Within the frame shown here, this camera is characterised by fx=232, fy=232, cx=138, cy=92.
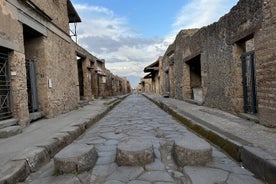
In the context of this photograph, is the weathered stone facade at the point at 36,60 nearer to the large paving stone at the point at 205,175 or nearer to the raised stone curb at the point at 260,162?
the large paving stone at the point at 205,175

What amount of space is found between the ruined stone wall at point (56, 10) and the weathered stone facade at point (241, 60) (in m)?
5.95

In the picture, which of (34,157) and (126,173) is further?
(34,157)

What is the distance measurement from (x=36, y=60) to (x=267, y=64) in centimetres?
685

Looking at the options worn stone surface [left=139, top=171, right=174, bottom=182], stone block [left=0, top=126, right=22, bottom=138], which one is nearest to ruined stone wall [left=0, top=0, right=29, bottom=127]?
stone block [left=0, top=126, right=22, bottom=138]

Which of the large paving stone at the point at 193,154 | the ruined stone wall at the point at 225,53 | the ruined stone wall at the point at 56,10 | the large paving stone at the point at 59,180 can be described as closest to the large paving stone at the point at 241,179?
the large paving stone at the point at 193,154

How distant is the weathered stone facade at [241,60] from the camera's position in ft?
16.0

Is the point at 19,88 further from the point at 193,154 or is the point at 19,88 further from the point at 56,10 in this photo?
the point at 193,154

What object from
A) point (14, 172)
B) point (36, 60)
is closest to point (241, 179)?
point (14, 172)

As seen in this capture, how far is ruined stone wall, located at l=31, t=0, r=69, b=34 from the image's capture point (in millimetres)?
7884

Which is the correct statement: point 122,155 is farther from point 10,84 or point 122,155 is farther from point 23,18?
point 23,18

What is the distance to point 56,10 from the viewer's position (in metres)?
9.23

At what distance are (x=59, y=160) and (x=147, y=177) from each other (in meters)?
1.23

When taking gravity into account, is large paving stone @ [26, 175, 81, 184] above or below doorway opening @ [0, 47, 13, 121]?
below

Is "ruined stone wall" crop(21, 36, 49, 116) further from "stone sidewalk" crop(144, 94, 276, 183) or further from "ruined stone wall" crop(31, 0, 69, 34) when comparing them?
"stone sidewalk" crop(144, 94, 276, 183)
